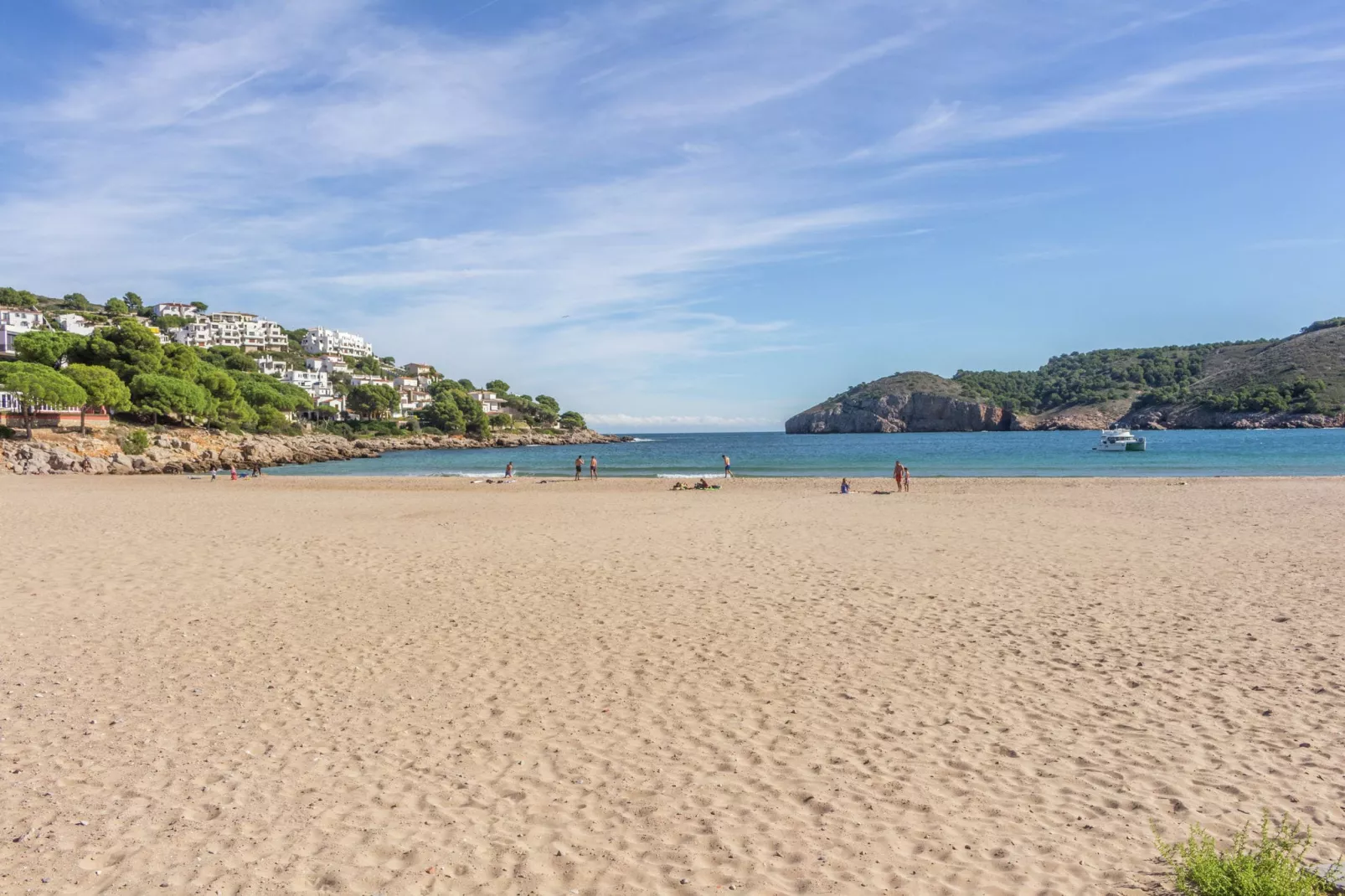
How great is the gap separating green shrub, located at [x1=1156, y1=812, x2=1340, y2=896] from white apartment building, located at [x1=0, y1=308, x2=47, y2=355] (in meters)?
132

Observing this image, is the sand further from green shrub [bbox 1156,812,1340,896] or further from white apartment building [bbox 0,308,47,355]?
white apartment building [bbox 0,308,47,355]

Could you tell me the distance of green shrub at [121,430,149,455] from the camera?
57.0m

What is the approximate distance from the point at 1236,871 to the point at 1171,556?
12.3 metres

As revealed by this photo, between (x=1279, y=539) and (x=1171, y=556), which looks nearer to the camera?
(x=1171, y=556)

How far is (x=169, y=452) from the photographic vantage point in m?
57.1

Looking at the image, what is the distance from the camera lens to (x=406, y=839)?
187 inches

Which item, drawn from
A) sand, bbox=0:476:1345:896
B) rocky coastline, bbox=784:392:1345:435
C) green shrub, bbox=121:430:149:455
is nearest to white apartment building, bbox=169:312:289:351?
green shrub, bbox=121:430:149:455

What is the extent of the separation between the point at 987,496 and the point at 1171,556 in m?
14.5

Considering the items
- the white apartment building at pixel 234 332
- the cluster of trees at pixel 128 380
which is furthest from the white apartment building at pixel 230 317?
the cluster of trees at pixel 128 380

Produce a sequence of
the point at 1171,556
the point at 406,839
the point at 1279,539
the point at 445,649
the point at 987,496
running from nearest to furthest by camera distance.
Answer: the point at 406,839
the point at 445,649
the point at 1171,556
the point at 1279,539
the point at 987,496

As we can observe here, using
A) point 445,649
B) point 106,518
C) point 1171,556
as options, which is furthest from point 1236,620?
point 106,518

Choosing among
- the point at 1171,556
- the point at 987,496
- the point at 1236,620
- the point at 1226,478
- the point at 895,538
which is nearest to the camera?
the point at 1236,620

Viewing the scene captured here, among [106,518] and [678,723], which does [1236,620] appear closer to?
[678,723]

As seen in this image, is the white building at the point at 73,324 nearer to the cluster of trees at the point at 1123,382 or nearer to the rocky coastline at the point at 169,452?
the rocky coastline at the point at 169,452
